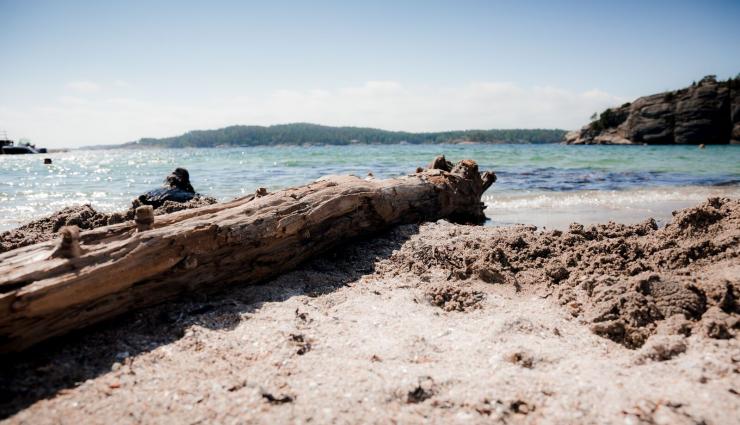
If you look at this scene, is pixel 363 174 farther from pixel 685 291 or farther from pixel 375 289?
pixel 685 291

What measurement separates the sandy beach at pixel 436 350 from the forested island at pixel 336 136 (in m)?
110

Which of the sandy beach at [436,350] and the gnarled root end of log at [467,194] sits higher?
the gnarled root end of log at [467,194]

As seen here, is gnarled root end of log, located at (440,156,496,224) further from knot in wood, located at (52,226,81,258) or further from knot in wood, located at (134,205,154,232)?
knot in wood, located at (52,226,81,258)

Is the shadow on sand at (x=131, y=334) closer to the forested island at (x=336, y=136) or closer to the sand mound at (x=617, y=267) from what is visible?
the sand mound at (x=617, y=267)

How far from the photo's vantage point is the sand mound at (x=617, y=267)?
3.23 metres

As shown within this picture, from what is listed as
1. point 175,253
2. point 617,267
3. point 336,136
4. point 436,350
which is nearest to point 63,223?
point 175,253

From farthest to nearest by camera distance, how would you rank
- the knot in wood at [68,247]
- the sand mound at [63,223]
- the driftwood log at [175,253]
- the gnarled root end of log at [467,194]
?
the gnarled root end of log at [467,194], the sand mound at [63,223], the knot in wood at [68,247], the driftwood log at [175,253]

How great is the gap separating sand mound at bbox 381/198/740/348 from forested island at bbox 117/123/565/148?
10902cm

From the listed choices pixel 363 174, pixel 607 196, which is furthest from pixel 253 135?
pixel 607 196

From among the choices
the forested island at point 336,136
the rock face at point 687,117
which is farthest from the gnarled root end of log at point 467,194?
the forested island at point 336,136

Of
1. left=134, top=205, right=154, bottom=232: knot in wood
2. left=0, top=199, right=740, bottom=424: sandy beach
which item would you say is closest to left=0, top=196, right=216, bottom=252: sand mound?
left=134, top=205, right=154, bottom=232: knot in wood

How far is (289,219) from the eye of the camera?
4.45 metres

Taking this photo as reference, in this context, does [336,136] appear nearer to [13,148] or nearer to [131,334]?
[13,148]

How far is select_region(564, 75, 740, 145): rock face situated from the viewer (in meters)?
58.0
